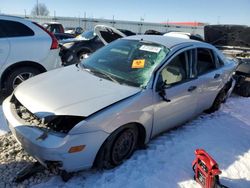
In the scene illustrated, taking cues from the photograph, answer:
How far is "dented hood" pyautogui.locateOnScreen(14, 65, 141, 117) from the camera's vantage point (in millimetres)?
2932

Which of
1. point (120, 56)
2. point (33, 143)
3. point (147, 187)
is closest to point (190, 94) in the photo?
point (120, 56)

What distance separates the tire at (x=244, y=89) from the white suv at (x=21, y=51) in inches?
184

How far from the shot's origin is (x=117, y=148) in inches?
131

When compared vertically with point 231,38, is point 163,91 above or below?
below

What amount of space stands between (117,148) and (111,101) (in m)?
0.61

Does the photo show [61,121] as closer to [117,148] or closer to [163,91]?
[117,148]

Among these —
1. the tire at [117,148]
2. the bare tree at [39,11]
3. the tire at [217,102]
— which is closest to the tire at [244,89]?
the tire at [217,102]

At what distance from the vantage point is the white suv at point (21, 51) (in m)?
5.47

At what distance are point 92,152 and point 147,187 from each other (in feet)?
2.44

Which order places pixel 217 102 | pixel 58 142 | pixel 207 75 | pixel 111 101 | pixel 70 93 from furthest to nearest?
1. pixel 217 102
2. pixel 207 75
3. pixel 70 93
4. pixel 111 101
5. pixel 58 142

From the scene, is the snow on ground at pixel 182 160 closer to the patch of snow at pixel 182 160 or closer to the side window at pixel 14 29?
the patch of snow at pixel 182 160

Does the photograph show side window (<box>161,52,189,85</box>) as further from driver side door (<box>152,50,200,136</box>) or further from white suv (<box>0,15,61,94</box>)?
white suv (<box>0,15,61,94</box>)

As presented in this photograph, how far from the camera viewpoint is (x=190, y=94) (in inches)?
167

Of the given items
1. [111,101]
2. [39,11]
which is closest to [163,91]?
[111,101]
